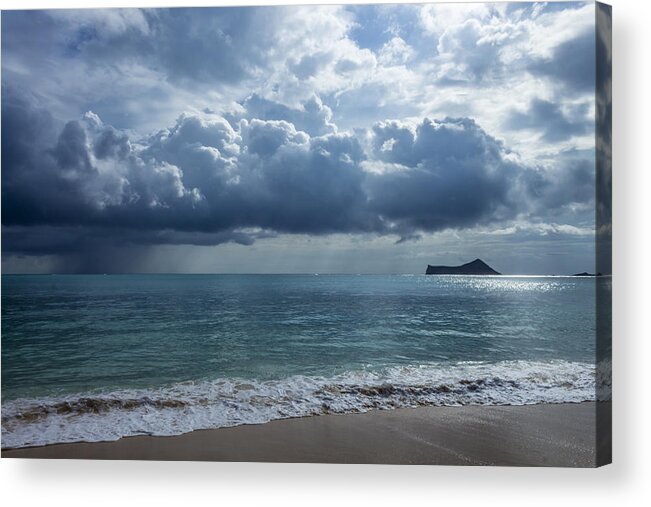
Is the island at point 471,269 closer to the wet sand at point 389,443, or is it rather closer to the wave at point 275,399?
the wave at point 275,399

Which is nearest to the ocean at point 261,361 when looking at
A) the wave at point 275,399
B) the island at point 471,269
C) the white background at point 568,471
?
the wave at point 275,399

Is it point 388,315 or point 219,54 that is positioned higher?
point 219,54

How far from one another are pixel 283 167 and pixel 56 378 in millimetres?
2340

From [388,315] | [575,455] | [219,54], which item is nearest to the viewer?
[575,455]

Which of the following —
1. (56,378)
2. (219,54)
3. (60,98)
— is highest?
(219,54)

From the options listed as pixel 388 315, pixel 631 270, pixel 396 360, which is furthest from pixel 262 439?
pixel 631 270

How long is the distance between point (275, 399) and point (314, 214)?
1.46 metres

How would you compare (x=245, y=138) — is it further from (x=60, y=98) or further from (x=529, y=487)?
(x=529, y=487)

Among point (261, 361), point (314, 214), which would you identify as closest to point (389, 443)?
point (261, 361)

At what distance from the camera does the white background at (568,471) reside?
2.78 metres

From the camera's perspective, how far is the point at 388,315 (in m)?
3.60

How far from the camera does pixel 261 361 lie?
3248 millimetres

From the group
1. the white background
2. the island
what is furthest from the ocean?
the white background

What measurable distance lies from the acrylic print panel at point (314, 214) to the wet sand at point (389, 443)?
0.05ft
